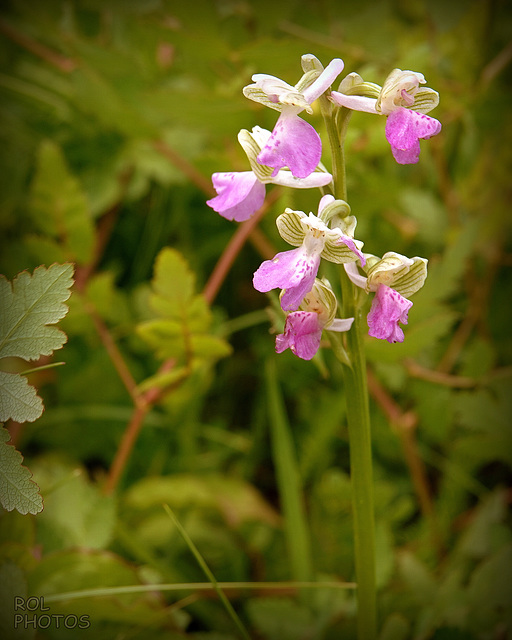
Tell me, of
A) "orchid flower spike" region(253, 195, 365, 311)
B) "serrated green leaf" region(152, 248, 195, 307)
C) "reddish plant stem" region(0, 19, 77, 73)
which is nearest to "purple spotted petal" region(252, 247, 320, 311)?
"orchid flower spike" region(253, 195, 365, 311)

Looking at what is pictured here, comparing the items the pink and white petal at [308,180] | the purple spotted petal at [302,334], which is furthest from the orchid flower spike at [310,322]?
the pink and white petal at [308,180]

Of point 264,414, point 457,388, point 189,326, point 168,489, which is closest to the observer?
point 189,326

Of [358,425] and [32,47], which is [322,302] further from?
[32,47]

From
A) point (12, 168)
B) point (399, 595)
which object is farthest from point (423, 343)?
point (12, 168)

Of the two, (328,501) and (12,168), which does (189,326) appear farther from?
(12,168)

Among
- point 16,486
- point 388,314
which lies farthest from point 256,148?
point 16,486

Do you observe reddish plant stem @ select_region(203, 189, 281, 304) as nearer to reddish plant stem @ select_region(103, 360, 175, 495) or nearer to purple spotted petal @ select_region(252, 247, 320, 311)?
reddish plant stem @ select_region(103, 360, 175, 495)

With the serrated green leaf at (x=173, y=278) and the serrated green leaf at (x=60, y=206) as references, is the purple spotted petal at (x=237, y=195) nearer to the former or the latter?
the serrated green leaf at (x=173, y=278)
